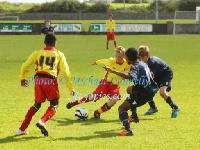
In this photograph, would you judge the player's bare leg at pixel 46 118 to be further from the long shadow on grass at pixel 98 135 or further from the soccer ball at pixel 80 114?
the soccer ball at pixel 80 114

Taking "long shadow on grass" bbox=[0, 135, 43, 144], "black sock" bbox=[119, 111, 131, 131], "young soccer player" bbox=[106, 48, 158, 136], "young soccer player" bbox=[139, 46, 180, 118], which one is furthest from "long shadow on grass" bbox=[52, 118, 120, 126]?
"long shadow on grass" bbox=[0, 135, 43, 144]

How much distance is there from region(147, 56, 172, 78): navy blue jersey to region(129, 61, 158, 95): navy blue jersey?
5.08 feet

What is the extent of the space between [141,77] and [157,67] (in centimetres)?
207

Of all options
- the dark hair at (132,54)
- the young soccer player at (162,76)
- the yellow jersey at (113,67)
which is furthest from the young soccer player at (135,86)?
the yellow jersey at (113,67)

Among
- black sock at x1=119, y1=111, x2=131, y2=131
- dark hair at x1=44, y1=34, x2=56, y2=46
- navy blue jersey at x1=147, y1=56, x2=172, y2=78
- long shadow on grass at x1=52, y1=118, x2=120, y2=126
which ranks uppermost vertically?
dark hair at x1=44, y1=34, x2=56, y2=46

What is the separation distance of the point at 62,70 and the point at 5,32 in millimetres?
43532

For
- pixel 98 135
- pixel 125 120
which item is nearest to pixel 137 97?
pixel 125 120

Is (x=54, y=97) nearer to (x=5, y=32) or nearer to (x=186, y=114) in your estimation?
(x=186, y=114)

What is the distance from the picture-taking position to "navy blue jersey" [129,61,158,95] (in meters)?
10.3

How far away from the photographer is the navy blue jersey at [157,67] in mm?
12383

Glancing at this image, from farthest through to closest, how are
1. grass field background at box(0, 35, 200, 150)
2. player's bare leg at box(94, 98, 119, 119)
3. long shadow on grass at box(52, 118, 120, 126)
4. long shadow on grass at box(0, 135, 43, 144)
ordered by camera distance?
1. player's bare leg at box(94, 98, 119, 119)
2. long shadow on grass at box(52, 118, 120, 126)
3. long shadow on grass at box(0, 135, 43, 144)
4. grass field background at box(0, 35, 200, 150)

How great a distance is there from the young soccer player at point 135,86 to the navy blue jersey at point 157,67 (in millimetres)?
1500

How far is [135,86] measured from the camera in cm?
1070

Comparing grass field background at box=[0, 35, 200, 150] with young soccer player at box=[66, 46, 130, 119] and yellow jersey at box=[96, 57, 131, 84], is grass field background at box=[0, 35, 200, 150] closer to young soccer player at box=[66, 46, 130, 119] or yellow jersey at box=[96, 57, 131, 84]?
young soccer player at box=[66, 46, 130, 119]
